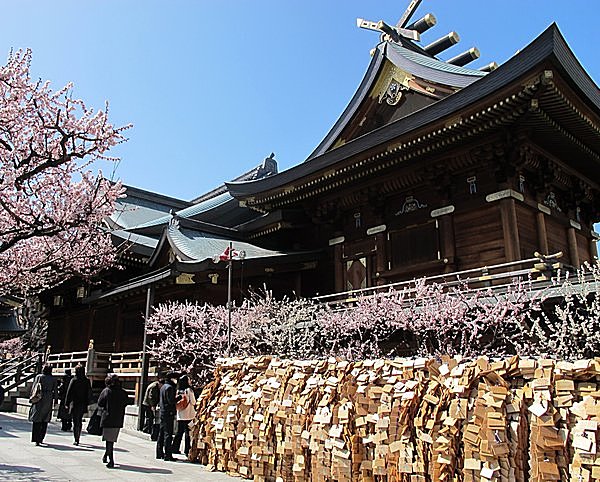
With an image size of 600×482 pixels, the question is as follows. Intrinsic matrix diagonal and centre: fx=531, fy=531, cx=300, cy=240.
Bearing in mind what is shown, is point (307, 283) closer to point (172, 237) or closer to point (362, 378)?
point (172, 237)

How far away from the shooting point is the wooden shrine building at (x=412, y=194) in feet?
39.4

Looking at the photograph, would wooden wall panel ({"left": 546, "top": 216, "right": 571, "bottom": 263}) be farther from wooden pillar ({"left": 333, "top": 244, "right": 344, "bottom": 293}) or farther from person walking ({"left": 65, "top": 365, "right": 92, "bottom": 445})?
person walking ({"left": 65, "top": 365, "right": 92, "bottom": 445})

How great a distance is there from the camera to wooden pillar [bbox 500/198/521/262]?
12406mm

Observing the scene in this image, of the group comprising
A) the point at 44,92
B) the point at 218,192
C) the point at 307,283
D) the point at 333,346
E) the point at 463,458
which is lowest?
the point at 463,458

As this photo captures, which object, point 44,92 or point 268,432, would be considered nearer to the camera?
point 268,432

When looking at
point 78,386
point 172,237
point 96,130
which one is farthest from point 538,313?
point 172,237

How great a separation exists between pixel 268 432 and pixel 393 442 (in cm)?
241

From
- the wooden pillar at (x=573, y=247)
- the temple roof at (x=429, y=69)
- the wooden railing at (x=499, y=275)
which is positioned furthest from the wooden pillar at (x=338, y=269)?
the wooden pillar at (x=573, y=247)

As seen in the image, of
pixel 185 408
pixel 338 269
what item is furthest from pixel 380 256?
pixel 185 408

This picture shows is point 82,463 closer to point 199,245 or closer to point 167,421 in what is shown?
point 167,421

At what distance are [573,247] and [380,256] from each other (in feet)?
17.3

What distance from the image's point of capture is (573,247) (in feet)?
48.0

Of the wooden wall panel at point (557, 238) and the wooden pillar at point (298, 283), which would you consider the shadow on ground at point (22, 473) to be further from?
the wooden wall panel at point (557, 238)

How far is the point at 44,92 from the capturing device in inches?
350
